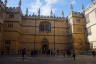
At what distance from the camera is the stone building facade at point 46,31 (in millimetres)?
39000

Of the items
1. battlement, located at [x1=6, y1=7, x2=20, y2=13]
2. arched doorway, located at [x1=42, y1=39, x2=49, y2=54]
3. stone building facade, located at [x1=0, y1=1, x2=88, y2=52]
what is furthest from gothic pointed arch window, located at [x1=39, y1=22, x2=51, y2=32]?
battlement, located at [x1=6, y1=7, x2=20, y2=13]

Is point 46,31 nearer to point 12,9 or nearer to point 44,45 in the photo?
point 44,45

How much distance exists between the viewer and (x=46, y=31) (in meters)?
45.5

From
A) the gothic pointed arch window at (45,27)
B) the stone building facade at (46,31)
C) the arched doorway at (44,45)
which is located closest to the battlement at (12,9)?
the stone building facade at (46,31)

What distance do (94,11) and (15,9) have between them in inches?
723

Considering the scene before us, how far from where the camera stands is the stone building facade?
3900 cm

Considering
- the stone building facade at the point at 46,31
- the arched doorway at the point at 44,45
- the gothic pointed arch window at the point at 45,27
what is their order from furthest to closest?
the gothic pointed arch window at the point at 45,27 → the arched doorway at the point at 44,45 → the stone building facade at the point at 46,31

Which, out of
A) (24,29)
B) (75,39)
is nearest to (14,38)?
(24,29)

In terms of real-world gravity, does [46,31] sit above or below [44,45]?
above

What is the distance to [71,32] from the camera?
4162 centimetres

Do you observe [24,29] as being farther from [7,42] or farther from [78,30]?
[78,30]

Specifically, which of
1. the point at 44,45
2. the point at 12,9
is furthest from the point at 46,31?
the point at 12,9

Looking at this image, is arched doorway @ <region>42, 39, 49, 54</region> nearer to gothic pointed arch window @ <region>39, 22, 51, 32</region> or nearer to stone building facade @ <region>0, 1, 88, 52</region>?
stone building facade @ <region>0, 1, 88, 52</region>

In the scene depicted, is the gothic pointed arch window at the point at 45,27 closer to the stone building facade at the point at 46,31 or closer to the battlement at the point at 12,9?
the stone building facade at the point at 46,31
